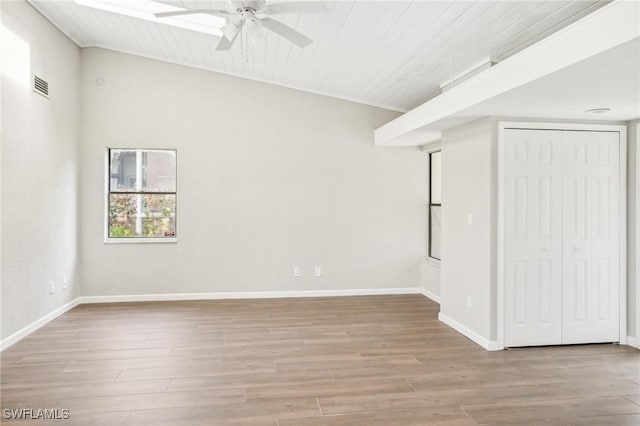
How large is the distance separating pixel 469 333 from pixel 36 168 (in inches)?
193

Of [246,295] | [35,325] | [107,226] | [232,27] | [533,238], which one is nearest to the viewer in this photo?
[232,27]

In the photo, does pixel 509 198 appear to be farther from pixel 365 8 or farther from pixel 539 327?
pixel 365 8

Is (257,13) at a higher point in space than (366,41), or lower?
lower

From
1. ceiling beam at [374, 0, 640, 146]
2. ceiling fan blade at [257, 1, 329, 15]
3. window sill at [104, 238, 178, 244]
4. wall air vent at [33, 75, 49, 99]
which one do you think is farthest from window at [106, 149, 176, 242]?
ceiling beam at [374, 0, 640, 146]

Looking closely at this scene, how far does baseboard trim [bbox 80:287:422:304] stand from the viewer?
5816 millimetres

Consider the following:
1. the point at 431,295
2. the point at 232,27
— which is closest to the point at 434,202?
the point at 431,295

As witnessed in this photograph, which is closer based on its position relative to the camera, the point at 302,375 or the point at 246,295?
the point at 302,375

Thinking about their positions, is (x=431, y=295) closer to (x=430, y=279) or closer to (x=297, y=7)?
(x=430, y=279)

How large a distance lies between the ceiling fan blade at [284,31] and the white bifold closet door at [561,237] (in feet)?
6.86

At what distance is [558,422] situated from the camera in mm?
2678

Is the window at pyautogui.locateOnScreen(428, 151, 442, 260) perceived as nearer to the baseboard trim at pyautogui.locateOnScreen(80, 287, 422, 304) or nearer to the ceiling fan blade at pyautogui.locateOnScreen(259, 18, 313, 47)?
the baseboard trim at pyautogui.locateOnScreen(80, 287, 422, 304)

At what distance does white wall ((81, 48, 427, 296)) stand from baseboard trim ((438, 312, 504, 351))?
1631 mm

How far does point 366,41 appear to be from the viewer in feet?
13.6

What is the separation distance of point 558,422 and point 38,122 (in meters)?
5.48
